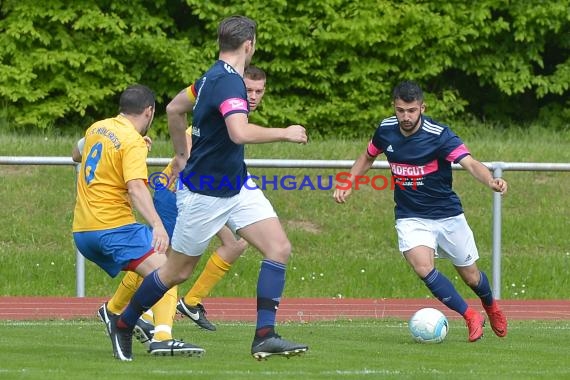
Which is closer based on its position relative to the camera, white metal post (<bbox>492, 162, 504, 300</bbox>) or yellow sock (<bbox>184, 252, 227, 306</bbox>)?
yellow sock (<bbox>184, 252, 227, 306</bbox>)

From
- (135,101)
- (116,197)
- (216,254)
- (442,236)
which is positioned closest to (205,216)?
(116,197)

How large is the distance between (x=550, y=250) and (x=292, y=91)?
23.7ft

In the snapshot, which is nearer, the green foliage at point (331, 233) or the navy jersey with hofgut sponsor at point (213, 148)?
the navy jersey with hofgut sponsor at point (213, 148)

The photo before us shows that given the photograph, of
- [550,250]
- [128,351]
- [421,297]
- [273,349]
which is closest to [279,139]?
[273,349]

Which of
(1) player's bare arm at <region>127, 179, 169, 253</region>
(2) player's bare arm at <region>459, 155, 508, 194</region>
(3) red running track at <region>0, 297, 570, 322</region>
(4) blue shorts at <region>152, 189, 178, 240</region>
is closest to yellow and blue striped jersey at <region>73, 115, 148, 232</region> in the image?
(1) player's bare arm at <region>127, 179, 169, 253</region>

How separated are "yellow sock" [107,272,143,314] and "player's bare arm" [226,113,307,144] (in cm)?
199

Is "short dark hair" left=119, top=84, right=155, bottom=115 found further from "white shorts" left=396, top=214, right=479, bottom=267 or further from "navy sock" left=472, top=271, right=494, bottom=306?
"navy sock" left=472, top=271, right=494, bottom=306

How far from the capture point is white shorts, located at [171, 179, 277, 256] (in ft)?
25.3

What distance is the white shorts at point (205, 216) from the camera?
7.71 meters

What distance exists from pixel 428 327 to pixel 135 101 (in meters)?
2.62

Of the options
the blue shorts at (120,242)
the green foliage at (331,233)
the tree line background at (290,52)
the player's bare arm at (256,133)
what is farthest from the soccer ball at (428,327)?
the tree line background at (290,52)

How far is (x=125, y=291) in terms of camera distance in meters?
9.00

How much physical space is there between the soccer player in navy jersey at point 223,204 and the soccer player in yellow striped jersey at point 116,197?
505 millimetres

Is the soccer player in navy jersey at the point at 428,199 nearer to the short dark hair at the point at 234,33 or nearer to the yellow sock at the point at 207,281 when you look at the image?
the yellow sock at the point at 207,281
